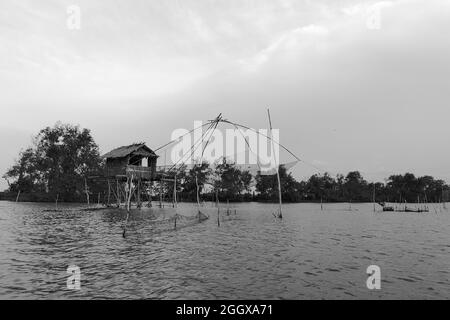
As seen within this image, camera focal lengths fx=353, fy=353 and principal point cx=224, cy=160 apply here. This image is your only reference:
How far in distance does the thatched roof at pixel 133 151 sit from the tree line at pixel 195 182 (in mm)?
5976

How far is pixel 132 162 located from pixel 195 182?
52942 mm

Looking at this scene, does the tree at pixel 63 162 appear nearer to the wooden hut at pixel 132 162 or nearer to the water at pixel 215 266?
the wooden hut at pixel 132 162

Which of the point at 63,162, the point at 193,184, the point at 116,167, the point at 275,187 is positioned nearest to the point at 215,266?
the point at 116,167

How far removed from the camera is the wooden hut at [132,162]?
48.7 metres

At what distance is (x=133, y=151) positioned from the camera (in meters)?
49.5

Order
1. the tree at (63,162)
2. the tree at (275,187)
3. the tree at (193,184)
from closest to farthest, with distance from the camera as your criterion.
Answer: the tree at (63,162), the tree at (193,184), the tree at (275,187)

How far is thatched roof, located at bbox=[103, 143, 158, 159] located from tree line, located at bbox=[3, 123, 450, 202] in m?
5.98

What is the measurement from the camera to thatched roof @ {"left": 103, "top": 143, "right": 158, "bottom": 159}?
49.5 meters

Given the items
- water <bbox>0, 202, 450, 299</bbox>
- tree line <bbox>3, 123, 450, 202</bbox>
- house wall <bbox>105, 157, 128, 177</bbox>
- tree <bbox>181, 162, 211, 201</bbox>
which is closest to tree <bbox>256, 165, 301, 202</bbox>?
tree line <bbox>3, 123, 450, 202</bbox>

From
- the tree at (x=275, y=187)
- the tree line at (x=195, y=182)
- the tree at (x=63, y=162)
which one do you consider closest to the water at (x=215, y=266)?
the tree line at (x=195, y=182)

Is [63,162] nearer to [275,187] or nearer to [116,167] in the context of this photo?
[116,167]

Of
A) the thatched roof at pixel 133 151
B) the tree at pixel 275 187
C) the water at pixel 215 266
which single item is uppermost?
the thatched roof at pixel 133 151
